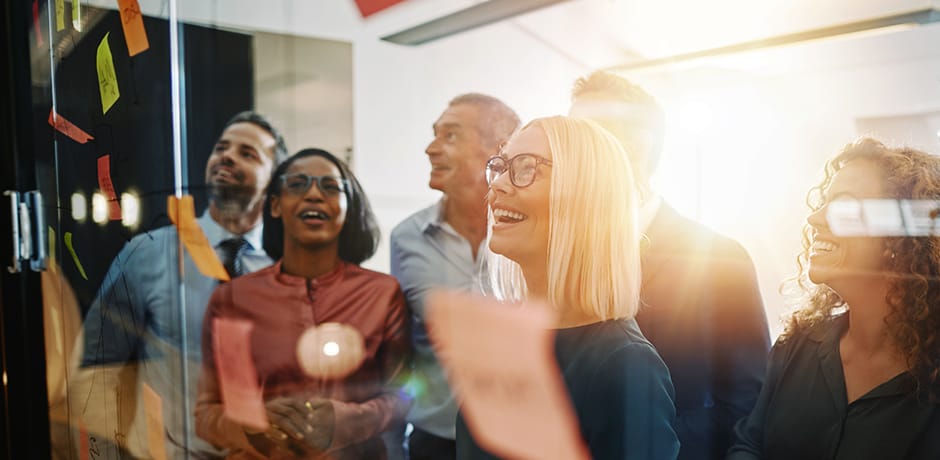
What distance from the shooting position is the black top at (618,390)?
76 cm

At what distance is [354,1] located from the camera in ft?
3.76

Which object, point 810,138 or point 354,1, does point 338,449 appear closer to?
point 354,1

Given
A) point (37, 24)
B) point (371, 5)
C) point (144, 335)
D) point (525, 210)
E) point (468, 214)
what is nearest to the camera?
point (525, 210)

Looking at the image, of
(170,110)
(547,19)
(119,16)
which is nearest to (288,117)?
(170,110)

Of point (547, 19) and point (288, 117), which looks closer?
point (547, 19)

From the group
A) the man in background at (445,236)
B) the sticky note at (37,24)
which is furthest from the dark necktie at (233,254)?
the sticky note at (37,24)

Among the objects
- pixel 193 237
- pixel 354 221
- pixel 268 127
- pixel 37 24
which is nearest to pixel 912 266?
pixel 354 221

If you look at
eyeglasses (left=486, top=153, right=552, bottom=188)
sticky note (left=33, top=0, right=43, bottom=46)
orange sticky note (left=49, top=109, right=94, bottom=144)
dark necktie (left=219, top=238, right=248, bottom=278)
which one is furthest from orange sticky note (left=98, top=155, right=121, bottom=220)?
eyeglasses (left=486, top=153, right=552, bottom=188)

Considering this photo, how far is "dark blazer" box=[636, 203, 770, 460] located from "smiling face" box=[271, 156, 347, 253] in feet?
1.98

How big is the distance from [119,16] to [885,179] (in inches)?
64.6

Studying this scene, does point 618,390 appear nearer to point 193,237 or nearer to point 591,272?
point 591,272

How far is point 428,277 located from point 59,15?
1472mm

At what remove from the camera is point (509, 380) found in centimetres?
88

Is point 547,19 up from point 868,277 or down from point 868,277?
up
